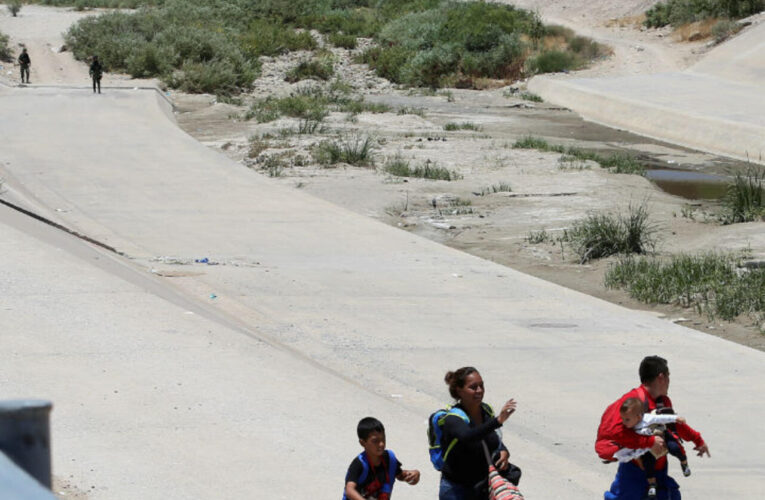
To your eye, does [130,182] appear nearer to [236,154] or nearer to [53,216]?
[53,216]

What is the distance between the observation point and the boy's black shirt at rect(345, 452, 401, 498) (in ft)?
17.8

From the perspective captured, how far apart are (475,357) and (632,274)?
5553mm

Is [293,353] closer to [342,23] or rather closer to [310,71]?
[310,71]

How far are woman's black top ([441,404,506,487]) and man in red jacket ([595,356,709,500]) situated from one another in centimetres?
56

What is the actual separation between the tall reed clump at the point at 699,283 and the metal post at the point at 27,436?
12.8 metres

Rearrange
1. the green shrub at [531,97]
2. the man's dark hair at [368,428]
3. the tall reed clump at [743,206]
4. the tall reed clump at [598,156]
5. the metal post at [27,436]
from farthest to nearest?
the green shrub at [531,97]
the tall reed clump at [598,156]
the tall reed clump at [743,206]
the man's dark hair at [368,428]
the metal post at [27,436]

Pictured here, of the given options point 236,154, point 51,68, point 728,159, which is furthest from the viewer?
point 51,68

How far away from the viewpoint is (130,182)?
22.1 m

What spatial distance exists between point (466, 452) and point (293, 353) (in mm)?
5769

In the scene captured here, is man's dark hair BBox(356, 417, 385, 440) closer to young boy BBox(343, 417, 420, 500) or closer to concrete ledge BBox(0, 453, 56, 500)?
young boy BBox(343, 417, 420, 500)

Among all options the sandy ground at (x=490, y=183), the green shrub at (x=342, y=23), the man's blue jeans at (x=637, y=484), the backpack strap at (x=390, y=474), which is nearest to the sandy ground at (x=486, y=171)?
the sandy ground at (x=490, y=183)

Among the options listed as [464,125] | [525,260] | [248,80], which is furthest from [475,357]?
[248,80]

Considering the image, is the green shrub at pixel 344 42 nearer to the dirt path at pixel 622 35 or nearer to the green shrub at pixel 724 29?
the dirt path at pixel 622 35

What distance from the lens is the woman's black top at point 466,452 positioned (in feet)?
17.6
